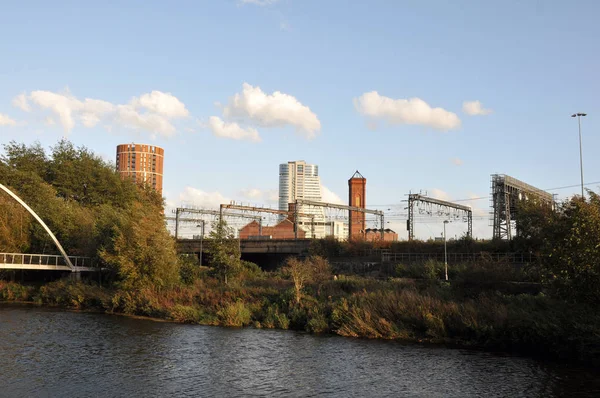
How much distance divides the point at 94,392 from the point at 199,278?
95.7 feet

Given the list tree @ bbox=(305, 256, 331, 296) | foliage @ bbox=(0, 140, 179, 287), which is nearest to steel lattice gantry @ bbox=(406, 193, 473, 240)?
tree @ bbox=(305, 256, 331, 296)

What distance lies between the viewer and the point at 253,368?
77.5ft

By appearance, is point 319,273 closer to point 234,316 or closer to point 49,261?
point 234,316

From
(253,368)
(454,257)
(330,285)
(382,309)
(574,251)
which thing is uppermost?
(574,251)

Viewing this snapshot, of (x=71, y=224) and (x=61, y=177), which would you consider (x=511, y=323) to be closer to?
(x=71, y=224)

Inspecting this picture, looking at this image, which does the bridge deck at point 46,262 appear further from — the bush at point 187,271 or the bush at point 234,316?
the bush at point 234,316

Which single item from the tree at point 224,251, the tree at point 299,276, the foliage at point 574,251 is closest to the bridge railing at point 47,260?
the tree at point 224,251

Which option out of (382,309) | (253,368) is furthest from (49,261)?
(253,368)

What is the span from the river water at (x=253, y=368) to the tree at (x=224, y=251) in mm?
15391

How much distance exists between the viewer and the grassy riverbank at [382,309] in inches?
1072

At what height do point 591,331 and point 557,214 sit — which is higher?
point 557,214

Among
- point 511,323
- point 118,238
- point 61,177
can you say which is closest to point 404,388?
point 511,323

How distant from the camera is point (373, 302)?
3388 cm

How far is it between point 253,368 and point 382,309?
468 inches
